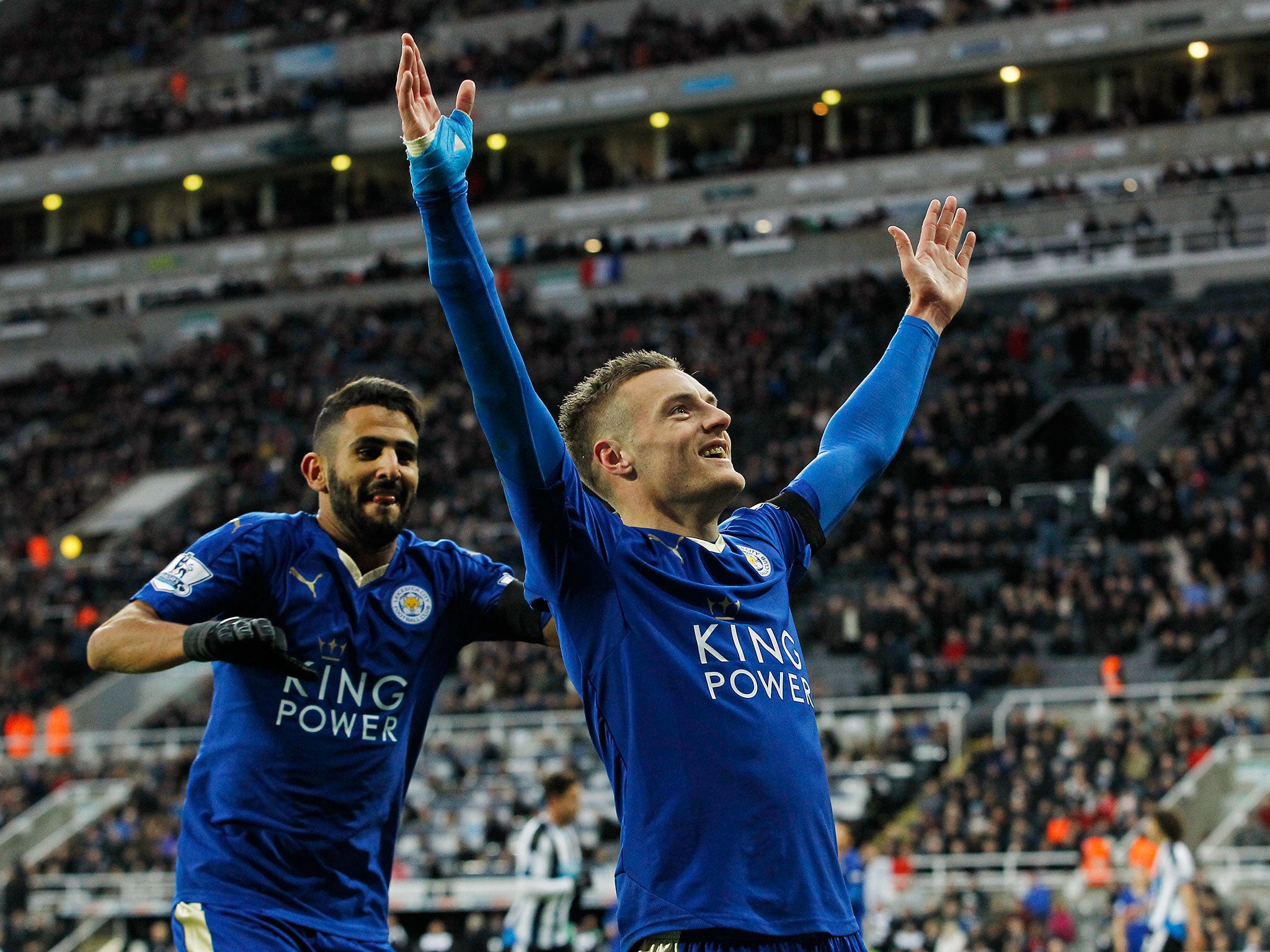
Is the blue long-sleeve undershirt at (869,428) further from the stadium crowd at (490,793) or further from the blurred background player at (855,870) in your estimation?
the stadium crowd at (490,793)

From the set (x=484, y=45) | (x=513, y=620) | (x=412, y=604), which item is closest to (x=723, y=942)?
A: (x=513, y=620)

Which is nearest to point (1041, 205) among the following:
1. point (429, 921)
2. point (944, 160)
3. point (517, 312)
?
point (944, 160)

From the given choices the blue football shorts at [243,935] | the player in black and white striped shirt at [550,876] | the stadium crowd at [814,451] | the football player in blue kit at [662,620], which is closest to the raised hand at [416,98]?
the football player in blue kit at [662,620]

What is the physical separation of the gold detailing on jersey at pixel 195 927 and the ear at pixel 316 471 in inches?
58.3

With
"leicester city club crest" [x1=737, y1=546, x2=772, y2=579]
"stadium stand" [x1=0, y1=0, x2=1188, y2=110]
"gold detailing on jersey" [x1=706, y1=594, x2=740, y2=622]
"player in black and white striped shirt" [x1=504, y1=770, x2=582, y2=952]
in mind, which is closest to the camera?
"gold detailing on jersey" [x1=706, y1=594, x2=740, y2=622]

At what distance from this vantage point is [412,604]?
599 cm

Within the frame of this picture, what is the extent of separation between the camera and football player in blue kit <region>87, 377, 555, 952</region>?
546 centimetres

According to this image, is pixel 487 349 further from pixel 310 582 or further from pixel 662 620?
pixel 310 582

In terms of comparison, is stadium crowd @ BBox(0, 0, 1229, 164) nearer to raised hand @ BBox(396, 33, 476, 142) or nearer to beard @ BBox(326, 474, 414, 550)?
beard @ BBox(326, 474, 414, 550)

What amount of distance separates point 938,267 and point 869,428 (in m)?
0.66

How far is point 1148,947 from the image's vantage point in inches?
532

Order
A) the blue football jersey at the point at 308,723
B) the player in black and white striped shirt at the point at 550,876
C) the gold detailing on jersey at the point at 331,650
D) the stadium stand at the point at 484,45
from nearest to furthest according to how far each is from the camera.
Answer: the blue football jersey at the point at 308,723
the gold detailing on jersey at the point at 331,650
the player in black and white striped shirt at the point at 550,876
the stadium stand at the point at 484,45

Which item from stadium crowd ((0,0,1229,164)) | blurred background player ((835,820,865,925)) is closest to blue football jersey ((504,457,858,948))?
blurred background player ((835,820,865,925))

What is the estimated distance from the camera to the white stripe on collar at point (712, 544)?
4434mm
